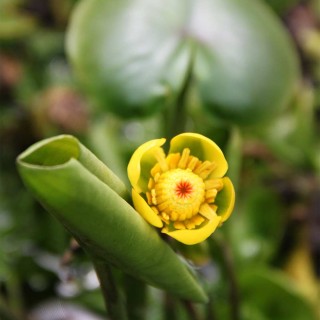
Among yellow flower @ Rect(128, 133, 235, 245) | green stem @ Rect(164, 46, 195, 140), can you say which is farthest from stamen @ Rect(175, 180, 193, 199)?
green stem @ Rect(164, 46, 195, 140)

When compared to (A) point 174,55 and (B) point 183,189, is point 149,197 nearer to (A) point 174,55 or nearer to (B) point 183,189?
(B) point 183,189

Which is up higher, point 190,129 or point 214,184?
point 214,184

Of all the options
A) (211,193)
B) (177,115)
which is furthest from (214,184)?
(177,115)

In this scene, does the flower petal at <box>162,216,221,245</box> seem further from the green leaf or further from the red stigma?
the green leaf

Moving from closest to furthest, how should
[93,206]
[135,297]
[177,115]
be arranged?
1. [93,206]
2. [135,297]
3. [177,115]

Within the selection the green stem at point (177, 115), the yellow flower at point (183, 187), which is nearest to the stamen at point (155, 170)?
the yellow flower at point (183, 187)

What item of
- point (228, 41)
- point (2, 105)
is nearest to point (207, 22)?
point (228, 41)

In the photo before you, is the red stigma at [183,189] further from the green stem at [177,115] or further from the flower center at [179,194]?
the green stem at [177,115]

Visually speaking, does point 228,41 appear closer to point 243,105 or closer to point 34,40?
point 243,105

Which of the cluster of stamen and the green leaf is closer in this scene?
the cluster of stamen
